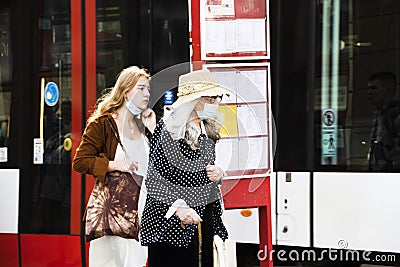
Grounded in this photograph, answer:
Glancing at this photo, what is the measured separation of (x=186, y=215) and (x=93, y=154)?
1027mm

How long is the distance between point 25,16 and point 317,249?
3305 mm

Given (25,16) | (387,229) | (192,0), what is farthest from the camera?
(25,16)

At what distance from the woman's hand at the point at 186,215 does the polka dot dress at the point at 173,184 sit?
5 centimetres

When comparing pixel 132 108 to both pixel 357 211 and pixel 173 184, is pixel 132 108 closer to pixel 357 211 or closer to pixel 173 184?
pixel 173 184

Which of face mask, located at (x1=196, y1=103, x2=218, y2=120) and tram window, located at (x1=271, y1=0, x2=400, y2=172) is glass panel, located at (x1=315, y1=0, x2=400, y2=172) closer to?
tram window, located at (x1=271, y1=0, x2=400, y2=172)

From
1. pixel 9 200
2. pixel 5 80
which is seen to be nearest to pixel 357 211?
pixel 9 200

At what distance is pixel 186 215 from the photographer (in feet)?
17.1

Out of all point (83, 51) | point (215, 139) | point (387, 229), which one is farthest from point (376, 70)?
point (83, 51)

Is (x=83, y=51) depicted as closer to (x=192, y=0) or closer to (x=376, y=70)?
(x=192, y=0)

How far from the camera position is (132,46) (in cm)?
726

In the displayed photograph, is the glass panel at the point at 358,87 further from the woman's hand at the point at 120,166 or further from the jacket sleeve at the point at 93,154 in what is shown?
the jacket sleeve at the point at 93,154

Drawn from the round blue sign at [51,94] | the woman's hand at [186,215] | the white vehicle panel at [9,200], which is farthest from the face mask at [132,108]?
the white vehicle panel at [9,200]

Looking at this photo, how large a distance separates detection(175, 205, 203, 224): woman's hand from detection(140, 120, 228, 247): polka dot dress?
5 centimetres

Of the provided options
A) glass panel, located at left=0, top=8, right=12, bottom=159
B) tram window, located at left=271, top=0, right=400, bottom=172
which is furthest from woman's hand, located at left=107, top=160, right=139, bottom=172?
glass panel, located at left=0, top=8, right=12, bottom=159
